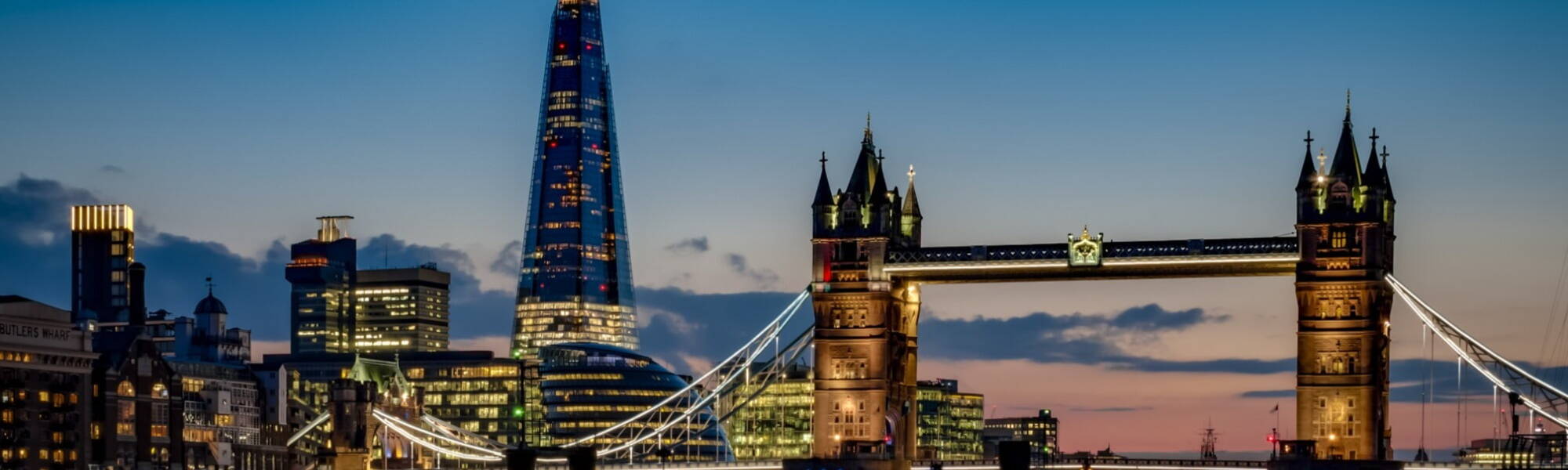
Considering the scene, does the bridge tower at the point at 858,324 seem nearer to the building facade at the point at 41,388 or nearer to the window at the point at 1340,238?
the window at the point at 1340,238

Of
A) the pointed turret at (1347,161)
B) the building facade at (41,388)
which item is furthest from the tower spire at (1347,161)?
the building facade at (41,388)

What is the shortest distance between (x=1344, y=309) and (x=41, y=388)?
9861cm

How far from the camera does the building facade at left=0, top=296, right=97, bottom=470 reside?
624 feet

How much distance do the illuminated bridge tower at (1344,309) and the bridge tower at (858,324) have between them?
85.7ft

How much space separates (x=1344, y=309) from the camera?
495 ft

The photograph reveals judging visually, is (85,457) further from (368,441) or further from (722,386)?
(722,386)

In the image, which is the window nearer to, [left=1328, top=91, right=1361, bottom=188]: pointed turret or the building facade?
[left=1328, top=91, right=1361, bottom=188]: pointed turret

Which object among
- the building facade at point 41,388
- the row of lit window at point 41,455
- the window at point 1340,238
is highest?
the window at point 1340,238

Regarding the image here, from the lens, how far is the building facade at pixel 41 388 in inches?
7490

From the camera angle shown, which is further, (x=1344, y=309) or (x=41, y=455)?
(x=41, y=455)

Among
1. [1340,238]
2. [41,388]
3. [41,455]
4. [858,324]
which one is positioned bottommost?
[41,455]

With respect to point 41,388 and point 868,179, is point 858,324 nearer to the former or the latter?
point 868,179

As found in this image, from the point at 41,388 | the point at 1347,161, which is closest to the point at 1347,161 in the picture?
the point at 1347,161

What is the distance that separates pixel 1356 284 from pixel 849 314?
32001 millimetres
